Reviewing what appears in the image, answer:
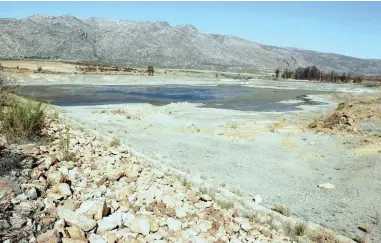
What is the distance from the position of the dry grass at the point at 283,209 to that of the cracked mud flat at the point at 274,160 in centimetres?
40

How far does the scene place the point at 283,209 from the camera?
11328mm

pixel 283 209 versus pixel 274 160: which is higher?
pixel 283 209

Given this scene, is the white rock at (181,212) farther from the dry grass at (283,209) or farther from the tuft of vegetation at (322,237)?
the dry grass at (283,209)

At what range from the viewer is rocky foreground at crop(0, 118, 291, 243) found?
6.00m

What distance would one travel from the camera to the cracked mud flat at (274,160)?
12367 mm

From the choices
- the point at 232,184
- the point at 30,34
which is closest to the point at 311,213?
the point at 232,184

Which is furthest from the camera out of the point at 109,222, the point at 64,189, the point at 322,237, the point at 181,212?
the point at 322,237

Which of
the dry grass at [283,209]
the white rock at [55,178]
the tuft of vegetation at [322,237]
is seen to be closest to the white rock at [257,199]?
the dry grass at [283,209]

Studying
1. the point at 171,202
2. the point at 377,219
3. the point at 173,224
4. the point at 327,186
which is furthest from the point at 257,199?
the point at 173,224

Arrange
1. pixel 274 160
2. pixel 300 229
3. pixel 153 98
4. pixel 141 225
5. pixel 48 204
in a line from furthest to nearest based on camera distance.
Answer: pixel 153 98 < pixel 274 160 < pixel 300 229 < pixel 141 225 < pixel 48 204

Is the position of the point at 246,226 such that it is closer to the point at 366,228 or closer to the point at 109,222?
the point at 109,222

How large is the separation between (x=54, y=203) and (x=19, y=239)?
1309mm

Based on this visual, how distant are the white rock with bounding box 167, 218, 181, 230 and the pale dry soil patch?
17.4 feet

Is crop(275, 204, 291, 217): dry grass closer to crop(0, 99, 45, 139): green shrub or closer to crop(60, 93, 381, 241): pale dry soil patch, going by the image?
crop(60, 93, 381, 241): pale dry soil patch
